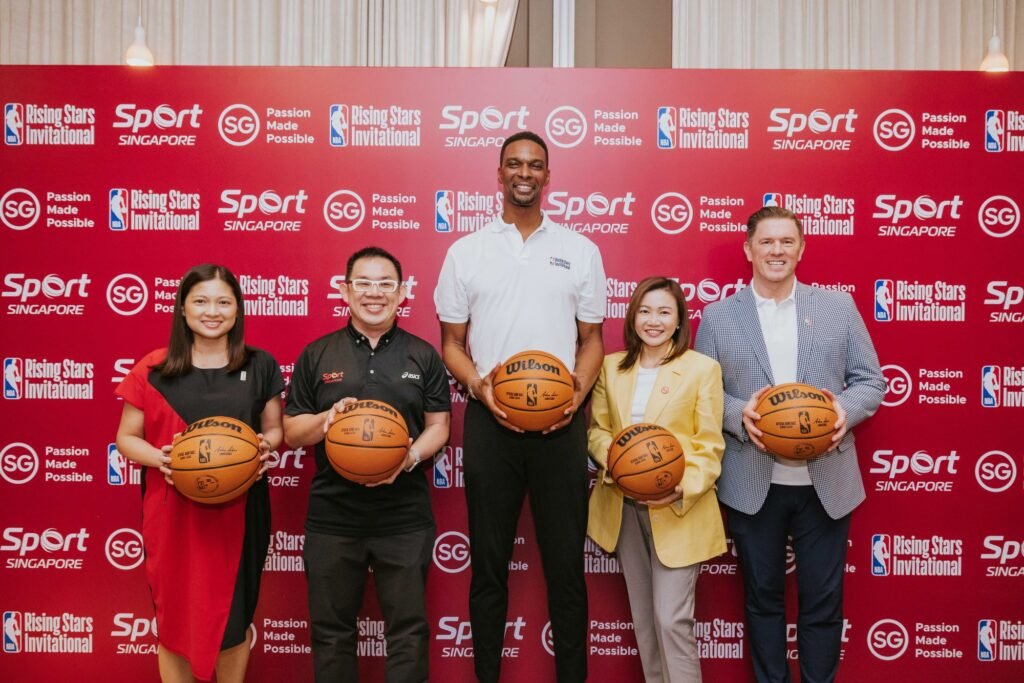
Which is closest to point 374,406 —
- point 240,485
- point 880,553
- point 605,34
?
point 240,485

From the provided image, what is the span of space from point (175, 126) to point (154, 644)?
2355 mm

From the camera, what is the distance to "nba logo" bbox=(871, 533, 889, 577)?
3.03m

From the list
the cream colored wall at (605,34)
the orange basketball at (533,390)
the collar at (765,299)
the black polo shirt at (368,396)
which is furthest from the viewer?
the cream colored wall at (605,34)

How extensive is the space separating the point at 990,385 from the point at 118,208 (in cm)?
401

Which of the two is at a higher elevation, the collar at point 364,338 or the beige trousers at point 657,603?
the collar at point 364,338

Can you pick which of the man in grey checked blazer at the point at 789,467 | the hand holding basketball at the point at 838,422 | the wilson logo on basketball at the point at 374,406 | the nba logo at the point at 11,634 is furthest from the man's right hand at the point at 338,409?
the nba logo at the point at 11,634

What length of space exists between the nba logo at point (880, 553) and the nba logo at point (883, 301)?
98 centimetres

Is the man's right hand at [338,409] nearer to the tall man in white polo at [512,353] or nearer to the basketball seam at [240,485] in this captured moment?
the basketball seam at [240,485]

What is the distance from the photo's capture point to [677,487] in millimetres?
2367

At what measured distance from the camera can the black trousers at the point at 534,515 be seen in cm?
247

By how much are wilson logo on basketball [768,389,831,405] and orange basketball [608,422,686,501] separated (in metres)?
0.37

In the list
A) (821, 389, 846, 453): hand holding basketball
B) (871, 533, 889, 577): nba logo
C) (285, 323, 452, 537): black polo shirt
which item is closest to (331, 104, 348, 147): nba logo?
(285, 323, 452, 537): black polo shirt

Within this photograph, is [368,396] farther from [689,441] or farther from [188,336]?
[689,441]

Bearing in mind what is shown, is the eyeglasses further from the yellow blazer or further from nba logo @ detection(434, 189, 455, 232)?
the yellow blazer
